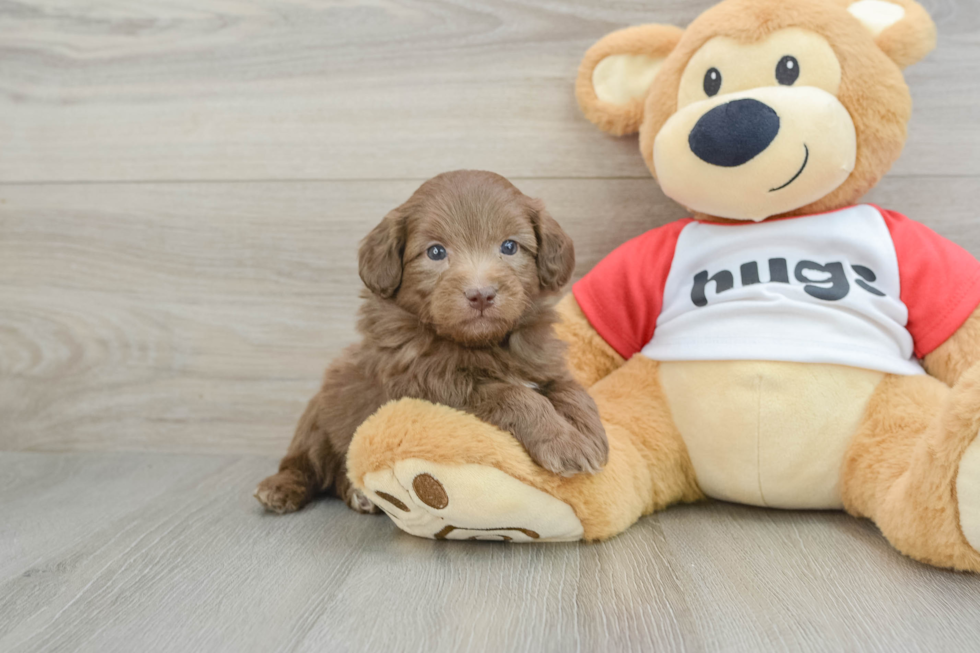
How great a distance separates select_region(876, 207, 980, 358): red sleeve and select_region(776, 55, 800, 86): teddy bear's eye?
1.20 feet

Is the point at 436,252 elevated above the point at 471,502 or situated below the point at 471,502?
above

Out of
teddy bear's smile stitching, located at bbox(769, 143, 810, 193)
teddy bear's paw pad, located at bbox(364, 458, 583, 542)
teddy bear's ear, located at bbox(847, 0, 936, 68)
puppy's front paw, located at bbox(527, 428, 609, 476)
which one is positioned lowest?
A: teddy bear's paw pad, located at bbox(364, 458, 583, 542)

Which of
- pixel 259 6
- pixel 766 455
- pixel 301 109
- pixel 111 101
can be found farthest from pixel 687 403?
pixel 111 101

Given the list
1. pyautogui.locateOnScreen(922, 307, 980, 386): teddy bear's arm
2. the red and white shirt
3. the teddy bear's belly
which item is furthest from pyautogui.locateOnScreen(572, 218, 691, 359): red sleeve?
pyautogui.locateOnScreen(922, 307, 980, 386): teddy bear's arm

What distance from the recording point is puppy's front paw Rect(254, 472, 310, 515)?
1.46 meters

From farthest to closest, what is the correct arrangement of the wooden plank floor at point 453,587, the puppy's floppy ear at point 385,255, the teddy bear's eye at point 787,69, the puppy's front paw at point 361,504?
1. the puppy's front paw at point 361,504
2. the teddy bear's eye at point 787,69
3. the puppy's floppy ear at point 385,255
4. the wooden plank floor at point 453,587

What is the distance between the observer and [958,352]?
4.25 ft

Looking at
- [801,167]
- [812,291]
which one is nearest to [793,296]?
[812,291]

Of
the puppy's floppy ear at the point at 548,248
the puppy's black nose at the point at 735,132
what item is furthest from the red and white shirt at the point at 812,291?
the puppy's floppy ear at the point at 548,248

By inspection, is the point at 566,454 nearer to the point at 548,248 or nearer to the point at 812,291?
the point at 548,248

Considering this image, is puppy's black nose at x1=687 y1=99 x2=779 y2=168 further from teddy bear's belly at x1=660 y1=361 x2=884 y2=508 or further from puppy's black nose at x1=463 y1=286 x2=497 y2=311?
puppy's black nose at x1=463 y1=286 x2=497 y2=311

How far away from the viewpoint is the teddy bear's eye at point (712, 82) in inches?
54.1

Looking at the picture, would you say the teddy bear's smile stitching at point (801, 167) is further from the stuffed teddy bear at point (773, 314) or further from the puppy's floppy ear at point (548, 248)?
the puppy's floppy ear at point (548, 248)

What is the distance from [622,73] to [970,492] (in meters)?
1.04
